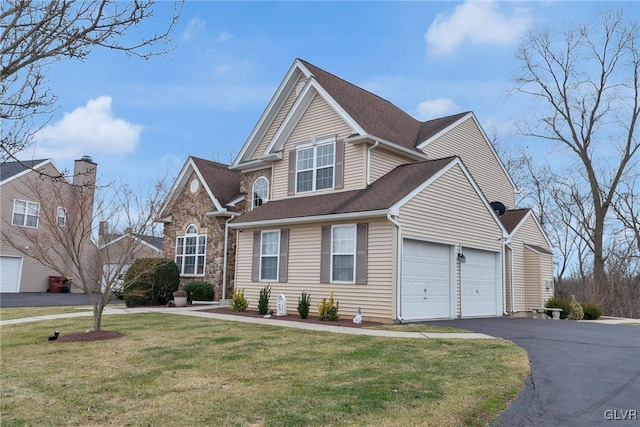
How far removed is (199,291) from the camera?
1984 cm

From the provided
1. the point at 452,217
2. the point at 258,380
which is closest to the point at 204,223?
the point at 452,217

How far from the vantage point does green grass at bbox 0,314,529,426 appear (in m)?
5.16

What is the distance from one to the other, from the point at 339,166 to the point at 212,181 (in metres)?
7.89

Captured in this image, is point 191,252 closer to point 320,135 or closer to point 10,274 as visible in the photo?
point 320,135

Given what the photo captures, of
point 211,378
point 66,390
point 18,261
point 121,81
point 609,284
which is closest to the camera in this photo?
point 66,390

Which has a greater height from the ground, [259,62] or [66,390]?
[259,62]

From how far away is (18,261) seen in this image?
30312 mm

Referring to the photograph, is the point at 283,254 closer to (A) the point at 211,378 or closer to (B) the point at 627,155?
(A) the point at 211,378

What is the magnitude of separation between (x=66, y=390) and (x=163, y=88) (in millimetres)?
11888

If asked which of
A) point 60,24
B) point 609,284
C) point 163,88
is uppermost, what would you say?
point 163,88

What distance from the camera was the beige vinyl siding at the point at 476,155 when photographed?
62.3 ft

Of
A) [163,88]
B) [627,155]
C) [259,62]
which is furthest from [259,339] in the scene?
[627,155]

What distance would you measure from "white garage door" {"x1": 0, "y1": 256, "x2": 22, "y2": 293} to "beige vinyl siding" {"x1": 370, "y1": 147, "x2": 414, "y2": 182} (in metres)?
25.4

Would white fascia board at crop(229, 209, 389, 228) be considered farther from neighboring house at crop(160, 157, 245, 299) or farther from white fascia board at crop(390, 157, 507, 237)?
neighboring house at crop(160, 157, 245, 299)
